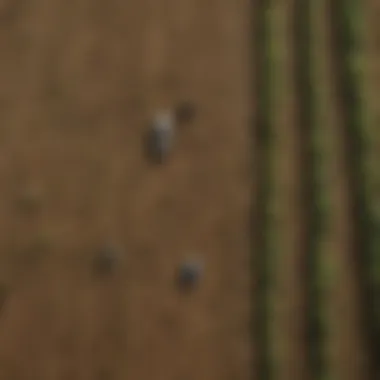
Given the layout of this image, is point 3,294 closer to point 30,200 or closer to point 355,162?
point 30,200

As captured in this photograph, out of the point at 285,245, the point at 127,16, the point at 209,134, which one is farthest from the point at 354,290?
the point at 127,16

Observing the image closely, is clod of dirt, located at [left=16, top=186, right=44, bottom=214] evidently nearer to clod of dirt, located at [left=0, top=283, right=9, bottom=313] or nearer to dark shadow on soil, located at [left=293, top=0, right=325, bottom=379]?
clod of dirt, located at [left=0, top=283, right=9, bottom=313]

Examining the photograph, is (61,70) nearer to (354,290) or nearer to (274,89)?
(274,89)

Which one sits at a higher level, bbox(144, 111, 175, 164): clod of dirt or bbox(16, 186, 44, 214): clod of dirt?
bbox(144, 111, 175, 164): clod of dirt

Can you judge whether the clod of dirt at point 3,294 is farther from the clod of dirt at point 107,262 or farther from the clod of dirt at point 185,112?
the clod of dirt at point 185,112

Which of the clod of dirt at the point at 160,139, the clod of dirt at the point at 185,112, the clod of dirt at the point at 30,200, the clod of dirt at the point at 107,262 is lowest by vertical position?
the clod of dirt at the point at 107,262

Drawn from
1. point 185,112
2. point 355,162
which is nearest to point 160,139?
point 185,112

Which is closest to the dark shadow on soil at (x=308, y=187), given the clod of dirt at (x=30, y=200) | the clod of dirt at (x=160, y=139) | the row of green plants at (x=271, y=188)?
the row of green plants at (x=271, y=188)

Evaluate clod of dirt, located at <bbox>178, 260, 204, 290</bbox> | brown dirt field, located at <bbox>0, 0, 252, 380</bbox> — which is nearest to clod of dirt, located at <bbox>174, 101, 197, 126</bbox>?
brown dirt field, located at <bbox>0, 0, 252, 380</bbox>
